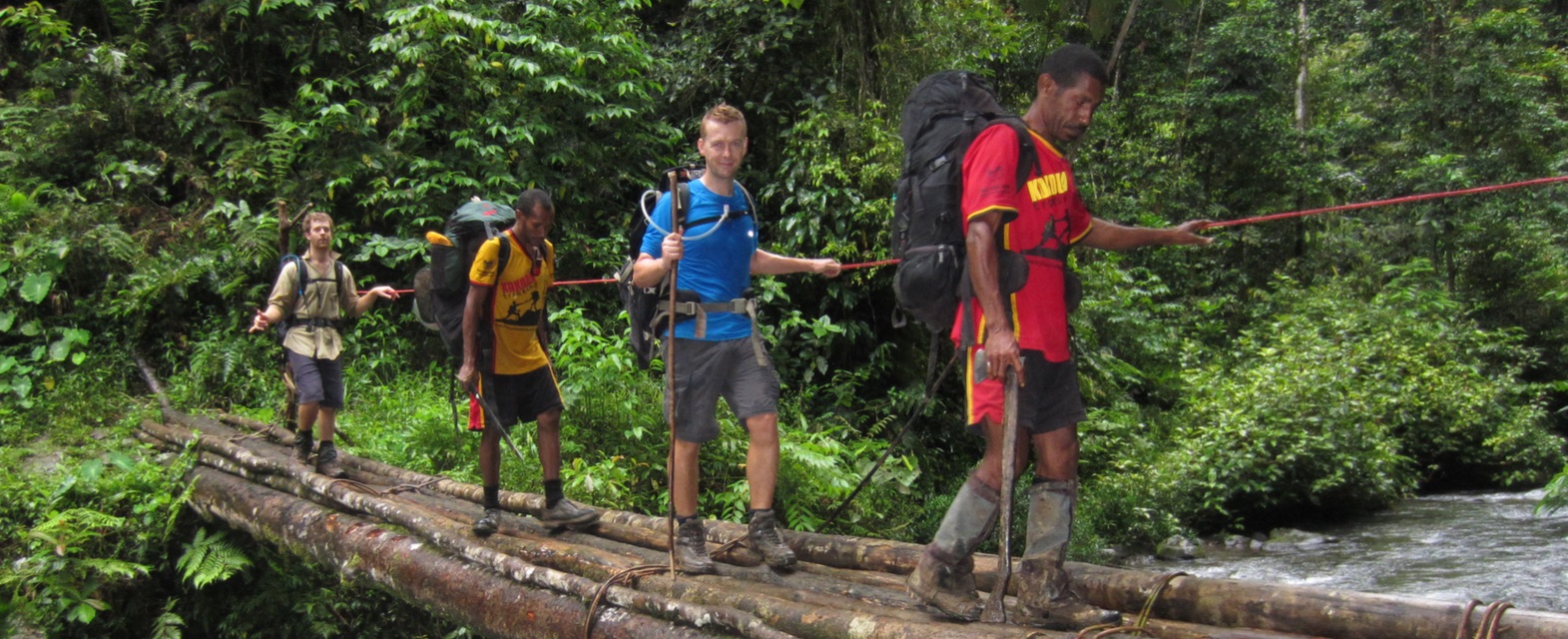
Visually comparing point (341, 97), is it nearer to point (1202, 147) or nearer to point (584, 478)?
point (584, 478)

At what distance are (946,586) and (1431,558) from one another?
24.8 feet

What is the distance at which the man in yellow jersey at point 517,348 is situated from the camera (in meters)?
5.11

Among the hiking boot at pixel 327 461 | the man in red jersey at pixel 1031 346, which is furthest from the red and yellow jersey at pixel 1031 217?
the hiking boot at pixel 327 461

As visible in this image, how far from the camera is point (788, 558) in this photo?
436 centimetres

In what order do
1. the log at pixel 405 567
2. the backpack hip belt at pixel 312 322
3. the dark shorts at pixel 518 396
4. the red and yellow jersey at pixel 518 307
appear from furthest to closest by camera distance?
the backpack hip belt at pixel 312 322, the dark shorts at pixel 518 396, the red and yellow jersey at pixel 518 307, the log at pixel 405 567

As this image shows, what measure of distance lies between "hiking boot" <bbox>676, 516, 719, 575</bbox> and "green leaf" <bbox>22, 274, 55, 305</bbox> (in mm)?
8342

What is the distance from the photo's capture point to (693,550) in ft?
14.2

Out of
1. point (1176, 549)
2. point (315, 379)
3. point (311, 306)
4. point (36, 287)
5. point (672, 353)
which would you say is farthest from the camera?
point (1176, 549)

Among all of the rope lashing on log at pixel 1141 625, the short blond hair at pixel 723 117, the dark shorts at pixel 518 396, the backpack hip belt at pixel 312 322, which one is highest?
the short blond hair at pixel 723 117

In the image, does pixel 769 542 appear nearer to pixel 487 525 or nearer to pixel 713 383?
pixel 713 383

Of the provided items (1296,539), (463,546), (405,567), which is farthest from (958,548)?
(1296,539)

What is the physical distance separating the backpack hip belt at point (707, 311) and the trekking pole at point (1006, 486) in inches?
56.4

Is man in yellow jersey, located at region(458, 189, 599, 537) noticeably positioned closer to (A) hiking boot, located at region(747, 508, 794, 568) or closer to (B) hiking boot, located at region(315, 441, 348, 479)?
(A) hiking boot, located at region(747, 508, 794, 568)

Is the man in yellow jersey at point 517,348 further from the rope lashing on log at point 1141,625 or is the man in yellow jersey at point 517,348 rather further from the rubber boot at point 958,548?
the rope lashing on log at point 1141,625
